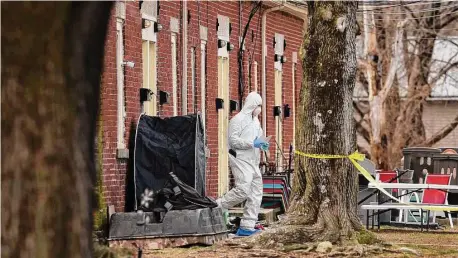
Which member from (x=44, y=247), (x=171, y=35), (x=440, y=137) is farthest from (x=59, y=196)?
(x=440, y=137)

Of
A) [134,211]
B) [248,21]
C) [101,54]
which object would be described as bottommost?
[134,211]

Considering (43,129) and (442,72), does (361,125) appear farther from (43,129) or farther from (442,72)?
(43,129)

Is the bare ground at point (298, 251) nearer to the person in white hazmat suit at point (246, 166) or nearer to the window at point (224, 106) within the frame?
the person in white hazmat suit at point (246, 166)

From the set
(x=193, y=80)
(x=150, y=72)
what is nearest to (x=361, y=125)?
(x=193, y=80)

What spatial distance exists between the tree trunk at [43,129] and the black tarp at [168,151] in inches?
493

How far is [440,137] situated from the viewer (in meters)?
45.4

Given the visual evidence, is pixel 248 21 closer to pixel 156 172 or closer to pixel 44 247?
pixel 156 172

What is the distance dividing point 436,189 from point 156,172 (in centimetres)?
518

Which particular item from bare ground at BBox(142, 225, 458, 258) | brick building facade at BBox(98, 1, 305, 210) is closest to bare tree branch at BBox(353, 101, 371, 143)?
brick building facade at BBox(98, 1, 305, 210)

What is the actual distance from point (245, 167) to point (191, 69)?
3783 mm

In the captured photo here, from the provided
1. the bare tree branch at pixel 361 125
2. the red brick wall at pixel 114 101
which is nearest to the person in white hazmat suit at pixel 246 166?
the red brick wall at pixel 114 101

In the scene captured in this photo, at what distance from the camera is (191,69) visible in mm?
23750

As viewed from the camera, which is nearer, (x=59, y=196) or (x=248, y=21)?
(x=59, y=196)

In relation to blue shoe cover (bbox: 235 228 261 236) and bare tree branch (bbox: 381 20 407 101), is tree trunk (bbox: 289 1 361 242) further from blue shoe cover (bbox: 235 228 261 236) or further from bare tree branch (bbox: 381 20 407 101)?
bare tree branch (bbox: 381 20 407 101)
